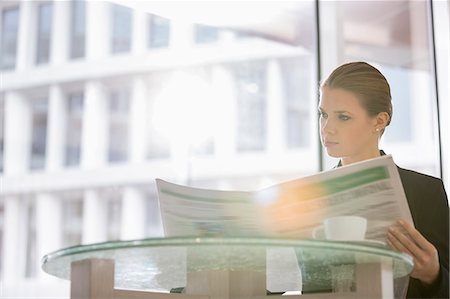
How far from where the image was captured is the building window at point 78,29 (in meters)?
6.95

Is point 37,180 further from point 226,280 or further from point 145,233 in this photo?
point 226,280

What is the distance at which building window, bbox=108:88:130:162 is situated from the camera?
23.9 ft

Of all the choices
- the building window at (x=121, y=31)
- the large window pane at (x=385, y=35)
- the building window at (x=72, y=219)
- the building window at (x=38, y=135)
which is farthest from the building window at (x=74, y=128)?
the large window pane at (x=385, y=35)

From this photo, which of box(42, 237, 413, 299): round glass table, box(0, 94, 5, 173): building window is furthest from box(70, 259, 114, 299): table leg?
box(0, 94, 5, 173): building window

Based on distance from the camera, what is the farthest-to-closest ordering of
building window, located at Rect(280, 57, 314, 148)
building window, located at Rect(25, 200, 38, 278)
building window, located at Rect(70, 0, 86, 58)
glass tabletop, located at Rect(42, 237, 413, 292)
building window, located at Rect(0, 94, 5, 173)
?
building window, located at Rect(280, 57, 314, 148) < building window, located at Rect(70, 0, 86, 58) < building window, located at Rect(25, 200, 38, 278) < building window, located at Rect(0, 94, 5, 173) < glass tabletop, located at Rect(42, 237, 413, 292)

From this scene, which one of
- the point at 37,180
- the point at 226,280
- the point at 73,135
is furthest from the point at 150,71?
the point at 226,280

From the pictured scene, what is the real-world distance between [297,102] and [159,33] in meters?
1.51

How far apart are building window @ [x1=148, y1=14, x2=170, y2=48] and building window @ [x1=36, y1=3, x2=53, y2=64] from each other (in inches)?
35.4

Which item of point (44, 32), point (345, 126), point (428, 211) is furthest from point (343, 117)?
point (44, 32)

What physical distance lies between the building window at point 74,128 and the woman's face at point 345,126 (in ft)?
19.3

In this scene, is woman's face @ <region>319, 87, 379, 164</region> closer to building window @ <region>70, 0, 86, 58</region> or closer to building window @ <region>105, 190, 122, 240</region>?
building window @ <region>70, 0, 86, 58</region>

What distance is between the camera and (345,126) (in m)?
1.46

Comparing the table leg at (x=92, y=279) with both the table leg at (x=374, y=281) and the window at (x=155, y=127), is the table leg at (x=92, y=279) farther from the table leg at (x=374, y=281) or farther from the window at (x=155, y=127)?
the window at (x=155, y=127)

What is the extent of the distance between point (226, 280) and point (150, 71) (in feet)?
19.6
